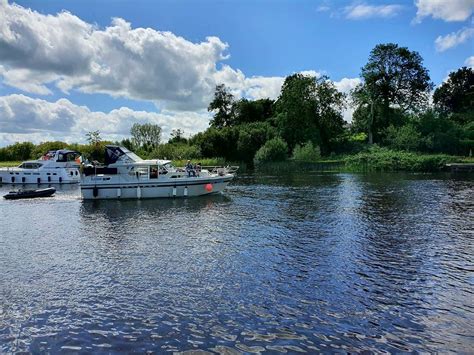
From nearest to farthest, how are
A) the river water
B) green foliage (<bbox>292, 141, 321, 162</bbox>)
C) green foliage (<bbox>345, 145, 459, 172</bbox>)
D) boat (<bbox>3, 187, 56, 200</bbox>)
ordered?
the river water < boat (<bbox>3, 187, 56, 200</bbox>) < green foliage (<bbox>345, 145, 459, 172</bbox>) < green foliage (<bbox>292, 141, 321, 162</bbox>)

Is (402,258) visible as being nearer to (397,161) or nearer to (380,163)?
(380,163)

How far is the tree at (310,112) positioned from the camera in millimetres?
105625

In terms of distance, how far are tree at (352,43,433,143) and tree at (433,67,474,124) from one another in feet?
41.3

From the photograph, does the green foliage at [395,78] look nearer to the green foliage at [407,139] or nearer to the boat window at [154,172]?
the green foliage at [407,139]

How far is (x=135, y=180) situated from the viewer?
137 feet

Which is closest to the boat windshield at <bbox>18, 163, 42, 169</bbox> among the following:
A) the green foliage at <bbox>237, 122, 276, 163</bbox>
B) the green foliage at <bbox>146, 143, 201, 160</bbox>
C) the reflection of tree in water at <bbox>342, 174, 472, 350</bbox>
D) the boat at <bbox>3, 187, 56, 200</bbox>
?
the boat at <bbox>3, 187, 56, 200</bbox>

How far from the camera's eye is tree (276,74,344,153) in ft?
347

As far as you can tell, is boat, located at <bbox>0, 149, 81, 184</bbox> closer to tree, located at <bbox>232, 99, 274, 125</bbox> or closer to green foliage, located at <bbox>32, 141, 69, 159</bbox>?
green foliage, located at <bbox>32, 141, 69, 159</bbox>

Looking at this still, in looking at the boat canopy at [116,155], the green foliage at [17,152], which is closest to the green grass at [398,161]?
the boat canopy at [116,155]

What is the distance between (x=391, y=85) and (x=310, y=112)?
76.3 ft

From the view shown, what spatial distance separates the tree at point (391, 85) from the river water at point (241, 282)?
81.5 metres

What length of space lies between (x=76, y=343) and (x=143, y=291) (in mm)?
3904

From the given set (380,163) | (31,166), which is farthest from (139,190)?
(380,163)

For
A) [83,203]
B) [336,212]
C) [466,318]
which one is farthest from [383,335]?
[83,203]
